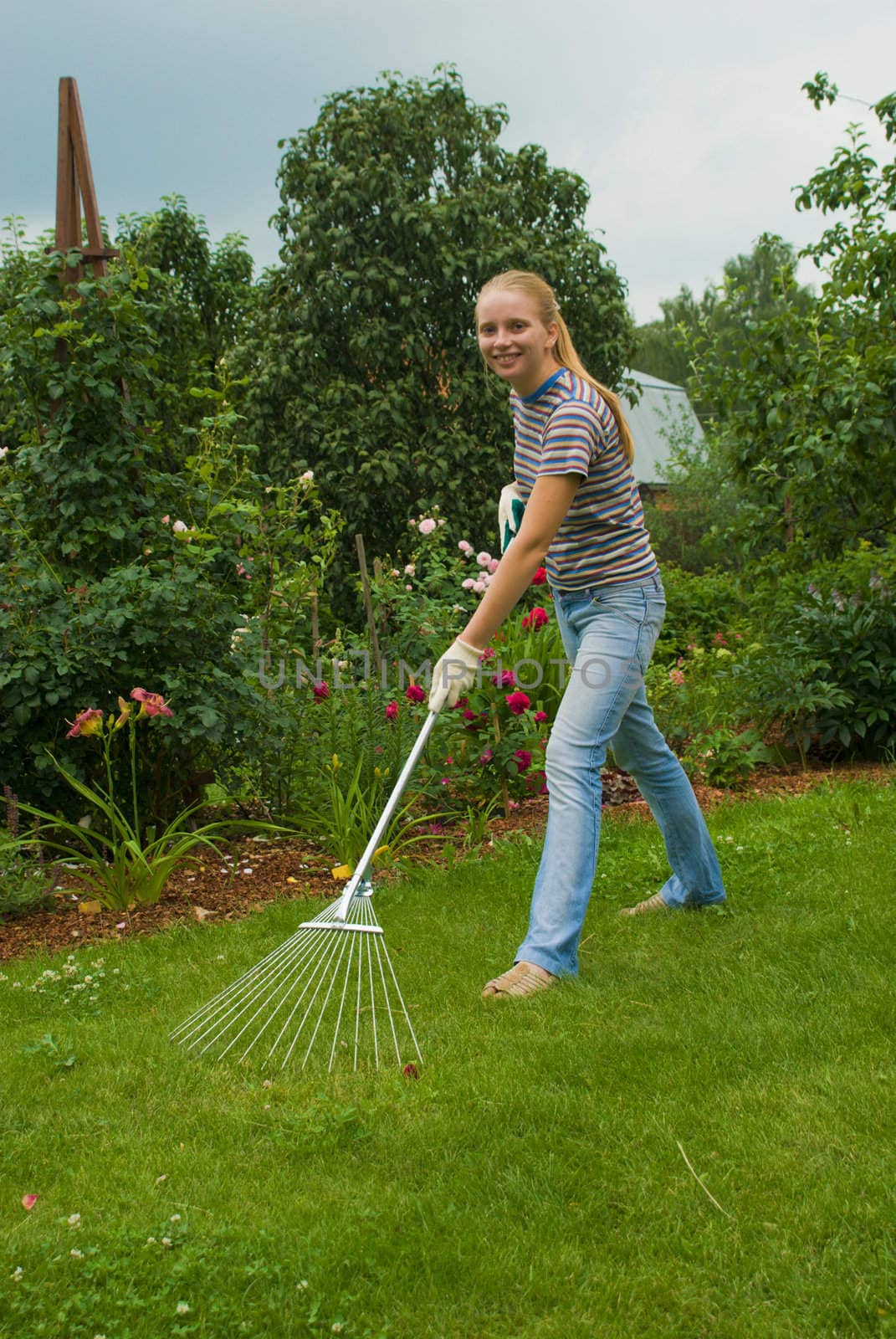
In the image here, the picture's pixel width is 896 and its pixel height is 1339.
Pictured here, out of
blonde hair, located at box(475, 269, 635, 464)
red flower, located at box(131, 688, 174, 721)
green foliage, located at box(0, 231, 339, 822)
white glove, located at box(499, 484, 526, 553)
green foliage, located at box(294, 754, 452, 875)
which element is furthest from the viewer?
green foliage, located at box(294, 754, 452, 875)

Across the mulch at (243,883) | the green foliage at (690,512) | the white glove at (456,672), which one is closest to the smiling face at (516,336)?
the white glove at (456,672)

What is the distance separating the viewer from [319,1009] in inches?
119

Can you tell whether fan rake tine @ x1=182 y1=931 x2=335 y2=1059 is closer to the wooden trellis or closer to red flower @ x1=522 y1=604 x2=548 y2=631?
red flower @ x1=522 y1=604 x2=548 y2=631

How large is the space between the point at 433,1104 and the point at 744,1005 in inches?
33.6

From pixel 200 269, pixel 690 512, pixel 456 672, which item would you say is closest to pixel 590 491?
pixel 456 672

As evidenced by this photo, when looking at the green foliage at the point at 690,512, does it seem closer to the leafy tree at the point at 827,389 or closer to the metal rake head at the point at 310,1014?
the leafy tree at the point at 827,389

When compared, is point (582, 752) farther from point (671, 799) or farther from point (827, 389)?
point (827, 389)

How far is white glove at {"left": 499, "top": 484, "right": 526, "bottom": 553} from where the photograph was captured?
328 centimetres

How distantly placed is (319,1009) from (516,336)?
5.87 feet

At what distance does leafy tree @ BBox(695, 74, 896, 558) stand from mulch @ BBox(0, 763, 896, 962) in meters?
1.35

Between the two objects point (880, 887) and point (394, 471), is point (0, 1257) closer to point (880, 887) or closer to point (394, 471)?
point (880, 887)

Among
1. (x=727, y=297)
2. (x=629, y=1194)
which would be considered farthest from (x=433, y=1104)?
(x=727, y=297)

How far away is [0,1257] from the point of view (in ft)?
6.31

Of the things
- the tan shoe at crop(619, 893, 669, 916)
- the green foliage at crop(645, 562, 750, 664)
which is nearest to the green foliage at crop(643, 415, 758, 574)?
the green foliage at crop(645, 562, 750, 664)
